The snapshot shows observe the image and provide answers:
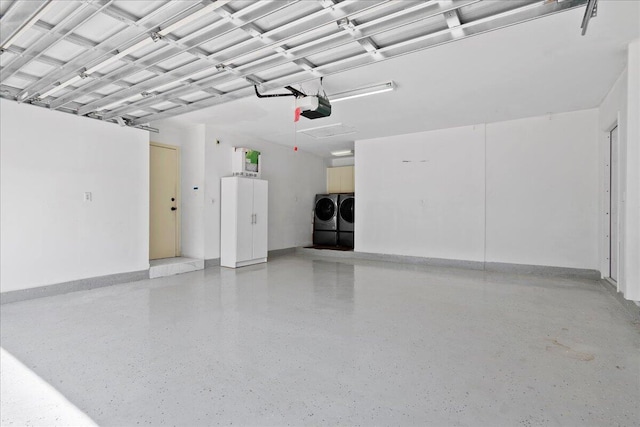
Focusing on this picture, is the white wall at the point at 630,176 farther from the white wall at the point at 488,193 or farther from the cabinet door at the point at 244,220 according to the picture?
the cabinet door at the point at 244,220

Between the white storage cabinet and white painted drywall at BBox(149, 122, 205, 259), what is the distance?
17.2 inches

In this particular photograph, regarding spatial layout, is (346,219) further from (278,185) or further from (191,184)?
(191,184)

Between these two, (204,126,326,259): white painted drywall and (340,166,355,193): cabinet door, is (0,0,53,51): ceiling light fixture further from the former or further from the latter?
(340,166,355,193): cabinet door

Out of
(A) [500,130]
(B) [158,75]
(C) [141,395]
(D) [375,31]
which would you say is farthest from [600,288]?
(B) [158,75]

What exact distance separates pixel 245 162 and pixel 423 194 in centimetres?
379

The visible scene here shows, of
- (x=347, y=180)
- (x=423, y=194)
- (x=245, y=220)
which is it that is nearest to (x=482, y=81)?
(x=423, y=194)

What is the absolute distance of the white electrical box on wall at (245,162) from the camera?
657cm

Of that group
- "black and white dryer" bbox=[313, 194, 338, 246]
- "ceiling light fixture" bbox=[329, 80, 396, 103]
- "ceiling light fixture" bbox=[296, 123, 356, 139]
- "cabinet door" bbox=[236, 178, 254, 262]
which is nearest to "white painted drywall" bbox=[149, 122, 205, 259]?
"cabinet door" bbox=[236, 178, 254, 262]

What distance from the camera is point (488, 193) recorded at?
6070 mm

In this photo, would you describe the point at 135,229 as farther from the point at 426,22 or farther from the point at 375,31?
the point at 426,22

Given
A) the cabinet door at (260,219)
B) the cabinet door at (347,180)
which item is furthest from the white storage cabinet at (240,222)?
the cabinet door at (347,180)

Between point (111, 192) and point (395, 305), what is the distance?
4.40 meters

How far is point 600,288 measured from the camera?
4586 millimetres

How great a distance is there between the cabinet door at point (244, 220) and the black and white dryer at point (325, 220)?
8.27ft
